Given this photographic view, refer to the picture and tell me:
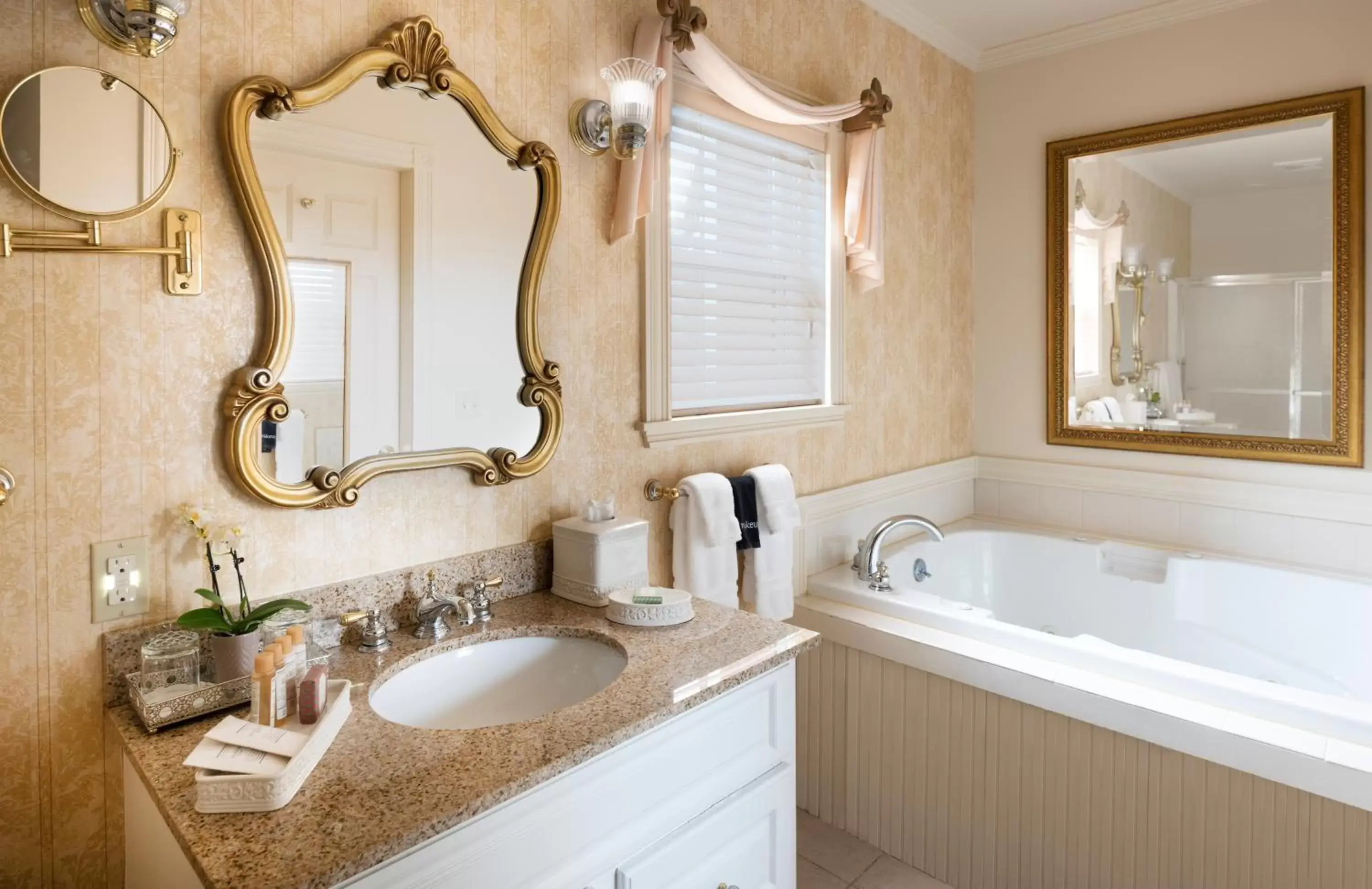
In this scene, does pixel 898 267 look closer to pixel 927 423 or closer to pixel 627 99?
pixel 927 423

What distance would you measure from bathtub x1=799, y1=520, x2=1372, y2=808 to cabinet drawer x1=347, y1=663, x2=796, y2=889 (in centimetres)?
87

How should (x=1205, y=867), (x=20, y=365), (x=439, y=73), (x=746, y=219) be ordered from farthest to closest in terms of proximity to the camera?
1. (x=746, y=219)
2. (x=1205, y=867)
3. (x=439, y=73)
4. (x=20, y=365)

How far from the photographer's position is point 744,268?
2361 mm

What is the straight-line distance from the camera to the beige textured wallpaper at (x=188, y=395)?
1.18m

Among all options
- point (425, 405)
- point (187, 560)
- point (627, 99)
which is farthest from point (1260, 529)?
point (187, 560)

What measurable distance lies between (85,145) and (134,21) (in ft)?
0.62

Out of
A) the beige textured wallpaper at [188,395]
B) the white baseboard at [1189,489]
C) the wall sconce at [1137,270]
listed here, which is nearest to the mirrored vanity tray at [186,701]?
the beige textured wallpaper at [188,395]

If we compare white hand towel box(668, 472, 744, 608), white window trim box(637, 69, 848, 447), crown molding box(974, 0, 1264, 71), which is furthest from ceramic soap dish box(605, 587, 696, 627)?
crown molding box(974, 0, 1264, 71)

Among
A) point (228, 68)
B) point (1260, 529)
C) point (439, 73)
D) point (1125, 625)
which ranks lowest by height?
point (1125, 625)

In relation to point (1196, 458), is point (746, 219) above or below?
above

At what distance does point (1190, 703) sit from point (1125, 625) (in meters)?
1.14

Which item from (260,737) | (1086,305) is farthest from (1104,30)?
(260,737)

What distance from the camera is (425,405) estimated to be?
5.31ft

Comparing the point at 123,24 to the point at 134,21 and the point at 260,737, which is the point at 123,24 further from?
the point at 260,737
